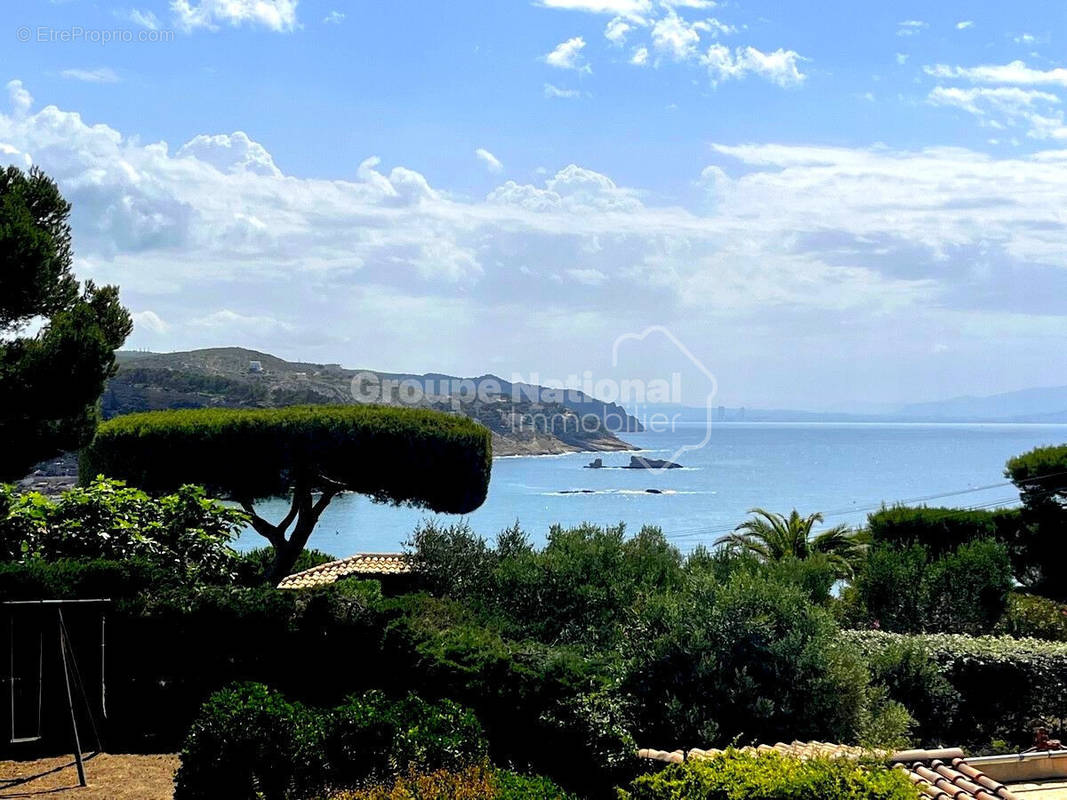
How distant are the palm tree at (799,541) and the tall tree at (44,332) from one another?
12.6 m

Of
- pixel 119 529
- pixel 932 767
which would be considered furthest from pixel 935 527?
pixel 119 529

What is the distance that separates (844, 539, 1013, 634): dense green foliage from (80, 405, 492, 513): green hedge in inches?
260

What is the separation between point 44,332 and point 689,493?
7019 centimetres

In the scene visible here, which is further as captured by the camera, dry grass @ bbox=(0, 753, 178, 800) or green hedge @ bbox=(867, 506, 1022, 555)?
green hedge @ bbox=(867, 506, 1022, 555)

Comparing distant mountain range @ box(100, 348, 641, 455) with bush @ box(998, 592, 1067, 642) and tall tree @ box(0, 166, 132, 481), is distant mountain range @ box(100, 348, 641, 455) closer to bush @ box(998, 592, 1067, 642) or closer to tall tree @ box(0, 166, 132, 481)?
tall tree @ box(0, 166, 132, 481)

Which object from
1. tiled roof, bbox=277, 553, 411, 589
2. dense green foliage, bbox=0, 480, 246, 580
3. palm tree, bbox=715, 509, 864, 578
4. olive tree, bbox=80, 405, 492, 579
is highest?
olive tree, bbox=80, 405, 492, 579

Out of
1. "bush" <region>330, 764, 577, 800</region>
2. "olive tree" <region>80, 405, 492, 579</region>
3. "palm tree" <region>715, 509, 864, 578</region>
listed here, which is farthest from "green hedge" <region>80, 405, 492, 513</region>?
"bush" <region>330, 764, 577, 800</region>

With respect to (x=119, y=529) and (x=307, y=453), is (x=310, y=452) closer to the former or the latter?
(x=307, y=453)

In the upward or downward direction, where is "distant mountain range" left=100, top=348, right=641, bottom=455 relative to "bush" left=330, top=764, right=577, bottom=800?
upward

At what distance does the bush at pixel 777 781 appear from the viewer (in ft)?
18.9

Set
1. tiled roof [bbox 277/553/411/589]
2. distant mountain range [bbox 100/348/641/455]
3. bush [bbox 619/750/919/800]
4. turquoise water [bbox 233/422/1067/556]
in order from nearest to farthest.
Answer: bush [bbox 619/750/919/800]
tiled roof [bbox 277/553/411/589]
distant mountain range [bbox 100/348/641/455]
turquoise water [bbox 233/422/1067/556]

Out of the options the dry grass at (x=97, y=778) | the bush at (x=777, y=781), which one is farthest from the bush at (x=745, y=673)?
the dry grass at (x=97, y=778)

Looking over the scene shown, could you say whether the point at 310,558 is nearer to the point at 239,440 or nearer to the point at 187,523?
the point at 239,440

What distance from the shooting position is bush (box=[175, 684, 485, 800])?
6828mm
